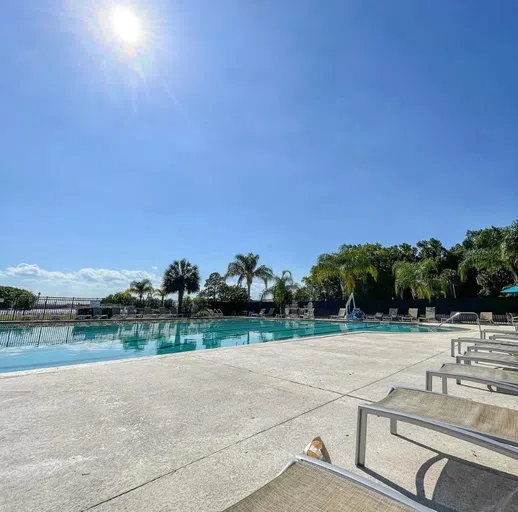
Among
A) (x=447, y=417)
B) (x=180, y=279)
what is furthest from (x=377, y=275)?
(x=447, y=417)

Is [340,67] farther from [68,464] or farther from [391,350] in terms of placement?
[68,464]

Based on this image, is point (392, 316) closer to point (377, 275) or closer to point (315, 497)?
point (377, 275)

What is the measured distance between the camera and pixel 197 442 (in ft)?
6.91

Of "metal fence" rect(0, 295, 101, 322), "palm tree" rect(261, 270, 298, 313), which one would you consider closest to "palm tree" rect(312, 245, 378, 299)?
"palm tree" rect(261, 270, 298, 313)

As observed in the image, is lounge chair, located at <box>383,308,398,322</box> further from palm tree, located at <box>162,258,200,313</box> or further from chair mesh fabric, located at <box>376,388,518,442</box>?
chair mesh fabric, located at <box>376,388,518,442</box>

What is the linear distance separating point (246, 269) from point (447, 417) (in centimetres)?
2813

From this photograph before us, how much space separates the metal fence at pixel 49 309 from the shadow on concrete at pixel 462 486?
18.6m

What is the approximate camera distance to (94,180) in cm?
1225

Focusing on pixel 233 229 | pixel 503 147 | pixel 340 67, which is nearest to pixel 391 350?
pixel 340 67

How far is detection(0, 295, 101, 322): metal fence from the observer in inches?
600

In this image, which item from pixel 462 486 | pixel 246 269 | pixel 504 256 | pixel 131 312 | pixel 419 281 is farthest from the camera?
pixel 246 269

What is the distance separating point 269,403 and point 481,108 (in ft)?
35.8

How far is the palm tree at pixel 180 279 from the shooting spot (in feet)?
88.3

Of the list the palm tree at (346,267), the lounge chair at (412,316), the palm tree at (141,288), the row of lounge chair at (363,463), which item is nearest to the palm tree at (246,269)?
the palm tree at (346,267)
